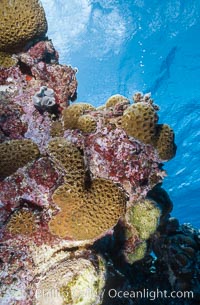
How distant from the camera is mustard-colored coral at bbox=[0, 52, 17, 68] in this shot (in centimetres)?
475

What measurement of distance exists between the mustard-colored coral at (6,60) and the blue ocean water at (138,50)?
1258 centimetres

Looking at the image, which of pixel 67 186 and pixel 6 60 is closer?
pixel 67 186

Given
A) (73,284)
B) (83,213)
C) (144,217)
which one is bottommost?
(73,284)

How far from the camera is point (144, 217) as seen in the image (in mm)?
4367

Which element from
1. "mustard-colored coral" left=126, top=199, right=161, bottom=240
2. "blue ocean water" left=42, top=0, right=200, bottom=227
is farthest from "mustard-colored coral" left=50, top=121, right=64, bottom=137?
"blue ocean water" left=42, top=0, right=200, bottom=227

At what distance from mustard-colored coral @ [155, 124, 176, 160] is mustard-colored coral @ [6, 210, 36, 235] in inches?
72.7

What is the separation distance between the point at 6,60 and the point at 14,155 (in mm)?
2116

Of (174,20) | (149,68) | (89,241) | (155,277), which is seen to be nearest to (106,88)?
(149,68)

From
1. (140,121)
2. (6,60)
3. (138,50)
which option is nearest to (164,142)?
(140,121)

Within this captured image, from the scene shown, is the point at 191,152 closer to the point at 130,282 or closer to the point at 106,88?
the point at 106,88

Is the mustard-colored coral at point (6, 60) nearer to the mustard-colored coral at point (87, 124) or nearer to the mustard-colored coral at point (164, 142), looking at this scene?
the mustard-colored coral at point (87, 124)

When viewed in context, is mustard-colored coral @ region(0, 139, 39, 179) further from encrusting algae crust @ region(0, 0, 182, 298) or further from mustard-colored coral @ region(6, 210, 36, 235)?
mustard-colored coral @ region(6, 210, 36, 235)

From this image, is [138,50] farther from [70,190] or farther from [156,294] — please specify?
[70,190]

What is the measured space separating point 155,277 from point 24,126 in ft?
12.9
